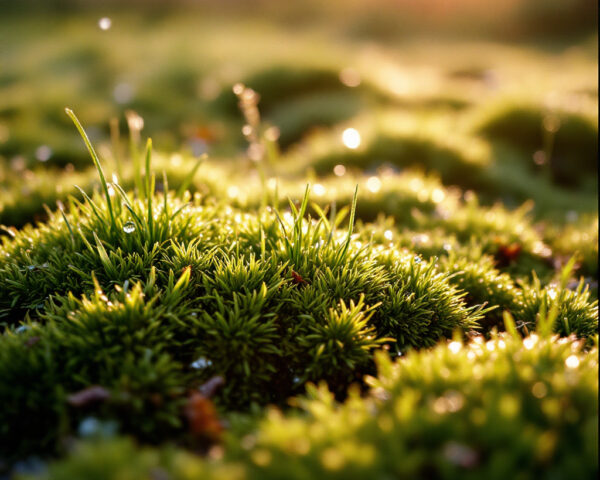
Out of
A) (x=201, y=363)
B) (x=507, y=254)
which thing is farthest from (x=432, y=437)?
(x=507, y=254)

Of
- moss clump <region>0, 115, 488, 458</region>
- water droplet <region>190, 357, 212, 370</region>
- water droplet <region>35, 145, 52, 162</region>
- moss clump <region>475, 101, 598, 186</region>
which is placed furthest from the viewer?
moss clump <region>475, 101, 598, 186</region>

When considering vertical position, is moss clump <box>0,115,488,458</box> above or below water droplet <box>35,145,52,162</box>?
below

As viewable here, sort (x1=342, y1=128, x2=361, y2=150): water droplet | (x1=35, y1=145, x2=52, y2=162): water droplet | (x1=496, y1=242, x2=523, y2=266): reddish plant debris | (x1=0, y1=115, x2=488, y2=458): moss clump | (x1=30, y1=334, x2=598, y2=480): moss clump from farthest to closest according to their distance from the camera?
(x1=35, y1=145, x2=52, y2=162): water droplet
(x1=342, y1=128, x2=361, y2=150): water droplet
(x1=496, y1=242, x2=523, y2=266): reddish plant debris
(x1=0, y1=115, x2=488, y2=458): moss clump
(x1=30, y1=334, x2=598, y2=480): moss clump

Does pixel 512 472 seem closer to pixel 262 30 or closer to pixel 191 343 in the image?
pixel 191 343

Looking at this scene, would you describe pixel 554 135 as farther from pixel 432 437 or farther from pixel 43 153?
pixel 43 153

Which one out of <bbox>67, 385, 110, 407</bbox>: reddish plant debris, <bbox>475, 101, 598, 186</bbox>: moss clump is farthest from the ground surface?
<bbox>475, 101, 598, 186</bbox>: moss clump

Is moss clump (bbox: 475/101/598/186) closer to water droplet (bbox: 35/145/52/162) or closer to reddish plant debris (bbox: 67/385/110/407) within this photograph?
reddish plant debris (bbox: 67/385/110/407)
